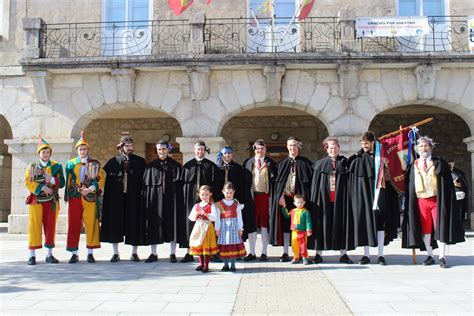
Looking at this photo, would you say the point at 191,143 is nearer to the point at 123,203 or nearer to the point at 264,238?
the point at 123,203

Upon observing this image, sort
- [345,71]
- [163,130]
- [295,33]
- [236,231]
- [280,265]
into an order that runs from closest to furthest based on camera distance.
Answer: [236,231] < [280,265] < [345,71] < [295,33] < [163,130]

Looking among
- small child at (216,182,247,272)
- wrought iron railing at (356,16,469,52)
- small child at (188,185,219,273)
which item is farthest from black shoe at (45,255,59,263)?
wrought iron railing at (356,16,469,52)

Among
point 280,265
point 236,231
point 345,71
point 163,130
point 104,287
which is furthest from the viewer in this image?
point 163,130

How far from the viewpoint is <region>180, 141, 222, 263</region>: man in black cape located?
7273 millimetres

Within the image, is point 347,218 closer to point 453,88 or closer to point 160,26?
point 453,88

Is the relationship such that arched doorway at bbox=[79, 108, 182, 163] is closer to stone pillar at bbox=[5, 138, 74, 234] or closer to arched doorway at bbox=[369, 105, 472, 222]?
stone pillar at bbox=[5, 138, 74, 234]

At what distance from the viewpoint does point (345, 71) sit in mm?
10859

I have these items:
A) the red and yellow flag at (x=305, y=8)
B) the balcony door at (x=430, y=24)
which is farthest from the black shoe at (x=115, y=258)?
the balcony door at (x=430, y=24)

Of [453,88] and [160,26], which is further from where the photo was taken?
[160,26]

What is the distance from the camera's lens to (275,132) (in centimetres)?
1427

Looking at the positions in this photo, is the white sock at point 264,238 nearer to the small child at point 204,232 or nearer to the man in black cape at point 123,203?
the small child at point 204,232

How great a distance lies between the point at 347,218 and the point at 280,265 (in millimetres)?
1200

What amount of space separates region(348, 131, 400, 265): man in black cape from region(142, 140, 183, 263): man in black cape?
2.58 meters

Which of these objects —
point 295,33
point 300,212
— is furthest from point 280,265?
point 295,33
